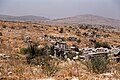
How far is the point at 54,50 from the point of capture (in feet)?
66.0

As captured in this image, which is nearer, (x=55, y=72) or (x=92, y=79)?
(x=92, y=79)

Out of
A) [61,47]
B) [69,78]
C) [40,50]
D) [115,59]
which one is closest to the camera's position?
[69,78]

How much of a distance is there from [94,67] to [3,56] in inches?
248

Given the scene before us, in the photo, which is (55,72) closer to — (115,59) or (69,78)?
(69,78)

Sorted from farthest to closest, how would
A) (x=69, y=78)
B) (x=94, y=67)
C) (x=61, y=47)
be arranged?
(x=61, y=47), (x=94, y=67), (x=69, y=78)

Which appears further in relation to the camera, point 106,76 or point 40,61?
point 40,61

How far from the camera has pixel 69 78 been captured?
29.8ft

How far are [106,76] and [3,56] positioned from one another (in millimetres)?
7918

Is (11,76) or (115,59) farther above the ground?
(11,76)

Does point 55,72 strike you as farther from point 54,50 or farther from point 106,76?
point 54,50

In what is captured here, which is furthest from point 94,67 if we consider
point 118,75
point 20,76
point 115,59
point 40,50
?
point 40,50

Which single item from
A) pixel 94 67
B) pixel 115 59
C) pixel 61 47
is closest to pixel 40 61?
pixel 94 67

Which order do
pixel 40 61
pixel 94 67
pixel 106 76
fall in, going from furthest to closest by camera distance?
pixel 40 61 < pixel 94 67 < pixel 106 76

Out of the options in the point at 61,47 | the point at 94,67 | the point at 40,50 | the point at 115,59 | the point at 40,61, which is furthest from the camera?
the point at 61,47
